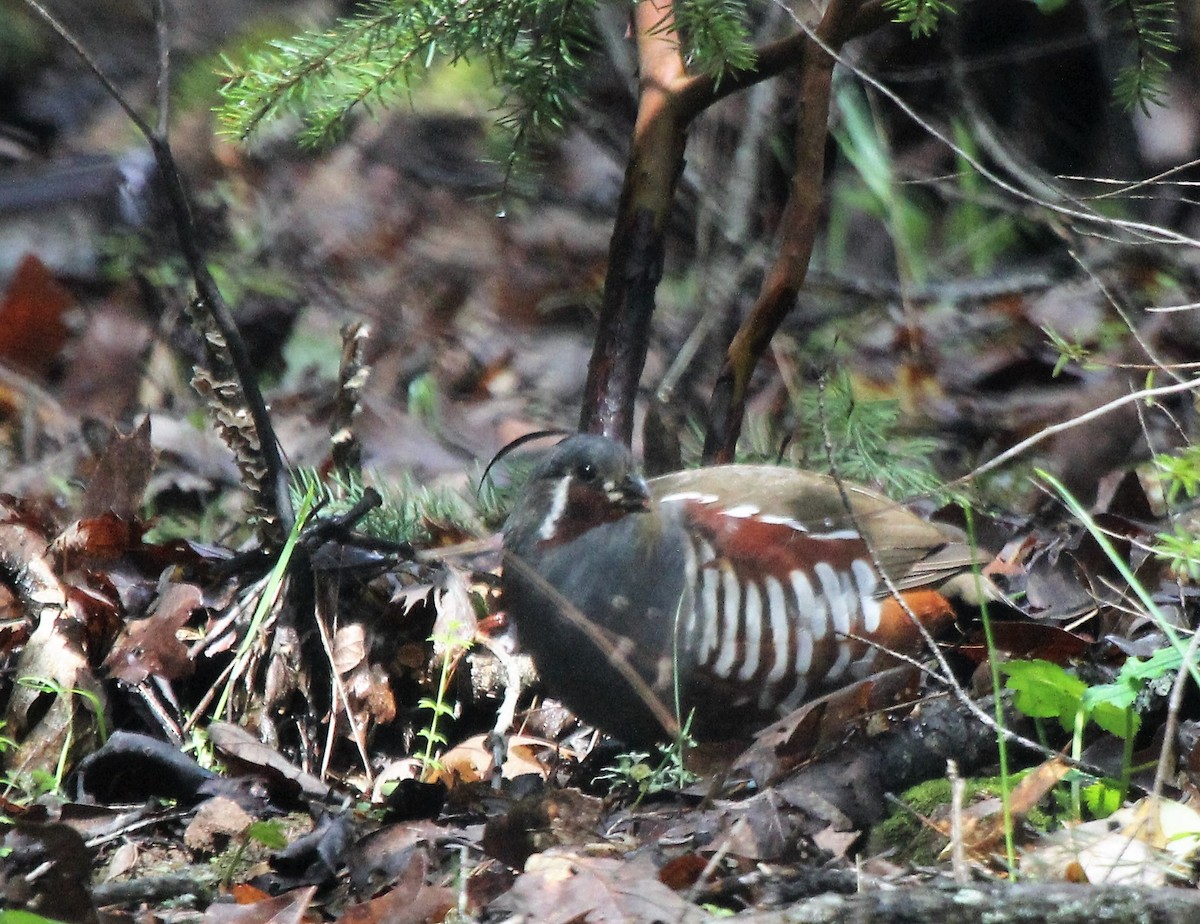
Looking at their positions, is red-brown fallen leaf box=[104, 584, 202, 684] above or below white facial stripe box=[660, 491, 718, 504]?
below

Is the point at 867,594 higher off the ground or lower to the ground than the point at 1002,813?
higher

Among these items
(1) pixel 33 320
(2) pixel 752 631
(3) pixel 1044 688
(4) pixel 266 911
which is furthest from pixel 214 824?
(1) pixel 33 320

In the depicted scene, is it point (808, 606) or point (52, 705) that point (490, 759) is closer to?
point (808, 606)

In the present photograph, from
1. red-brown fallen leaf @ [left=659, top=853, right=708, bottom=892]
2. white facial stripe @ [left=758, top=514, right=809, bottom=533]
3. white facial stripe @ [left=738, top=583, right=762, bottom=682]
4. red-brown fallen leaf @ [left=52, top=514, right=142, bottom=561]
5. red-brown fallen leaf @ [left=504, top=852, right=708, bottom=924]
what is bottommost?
red-brown fallen leaf @ [left=659, top=853, right=708, bottom=892]

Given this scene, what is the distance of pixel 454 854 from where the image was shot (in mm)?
2812

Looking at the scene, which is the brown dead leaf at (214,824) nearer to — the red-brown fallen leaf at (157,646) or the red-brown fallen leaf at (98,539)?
the red-brown fallen leaf at (157,646)

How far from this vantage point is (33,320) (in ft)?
19.9

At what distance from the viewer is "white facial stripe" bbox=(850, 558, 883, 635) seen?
3.76 metres

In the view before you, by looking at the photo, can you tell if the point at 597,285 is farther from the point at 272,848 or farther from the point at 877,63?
the point at 272,848

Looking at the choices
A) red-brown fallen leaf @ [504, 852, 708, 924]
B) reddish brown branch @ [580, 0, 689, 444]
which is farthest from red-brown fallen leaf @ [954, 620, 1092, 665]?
red-brown fallen leaf @ [504, 852, 708, 924]

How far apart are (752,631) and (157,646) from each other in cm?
157

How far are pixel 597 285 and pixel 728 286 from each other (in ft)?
2.72

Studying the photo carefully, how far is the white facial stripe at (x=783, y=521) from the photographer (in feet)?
12.3

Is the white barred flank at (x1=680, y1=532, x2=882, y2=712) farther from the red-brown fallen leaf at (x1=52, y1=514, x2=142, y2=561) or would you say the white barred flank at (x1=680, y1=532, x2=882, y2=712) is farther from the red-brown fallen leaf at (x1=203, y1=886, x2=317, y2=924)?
the red-brown fallen leaf at (x1=52, y1=514, x2=142, y2=561)
